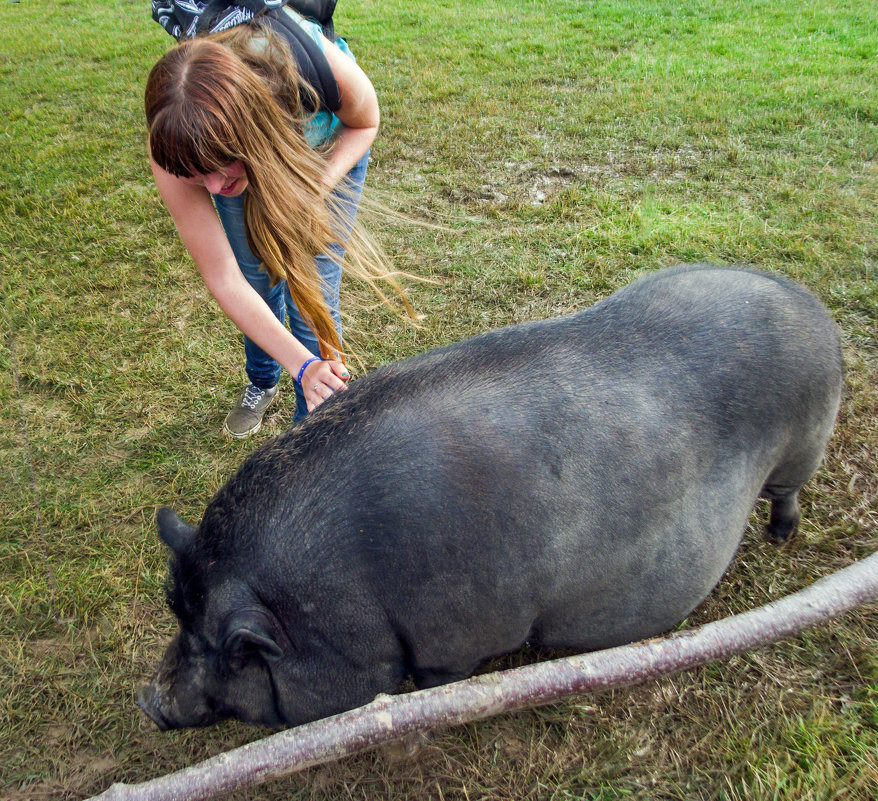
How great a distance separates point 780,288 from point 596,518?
3.81 feet

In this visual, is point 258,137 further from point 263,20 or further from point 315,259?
point 315,259

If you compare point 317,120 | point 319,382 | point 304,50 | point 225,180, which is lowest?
point 319,382

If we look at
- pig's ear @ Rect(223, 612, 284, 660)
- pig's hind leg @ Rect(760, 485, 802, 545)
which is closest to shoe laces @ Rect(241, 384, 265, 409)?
pig's ear @ Rect(223, 612, 284, 660)

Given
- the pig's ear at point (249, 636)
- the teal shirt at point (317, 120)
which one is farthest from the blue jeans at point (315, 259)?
the pig's ear at point (249, 636)

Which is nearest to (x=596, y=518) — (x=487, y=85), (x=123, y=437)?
(x=123, y=437)

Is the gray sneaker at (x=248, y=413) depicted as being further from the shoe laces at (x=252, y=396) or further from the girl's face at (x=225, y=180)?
the girl's face at (x=225, y=180)

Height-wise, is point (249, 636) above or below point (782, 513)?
above

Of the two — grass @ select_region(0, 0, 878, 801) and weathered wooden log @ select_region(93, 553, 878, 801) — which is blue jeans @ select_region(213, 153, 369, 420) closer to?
grass @ select_region(0, 0, 878, 801)

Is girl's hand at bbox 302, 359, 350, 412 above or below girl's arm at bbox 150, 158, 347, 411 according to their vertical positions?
below

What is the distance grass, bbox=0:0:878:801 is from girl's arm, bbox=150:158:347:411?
3.49 ft

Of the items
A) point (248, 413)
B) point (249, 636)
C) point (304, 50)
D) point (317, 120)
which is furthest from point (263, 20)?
point (248, 413)

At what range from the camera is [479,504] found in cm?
208

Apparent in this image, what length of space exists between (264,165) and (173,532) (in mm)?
1227

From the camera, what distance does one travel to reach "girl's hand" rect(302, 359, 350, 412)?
7.83ft
